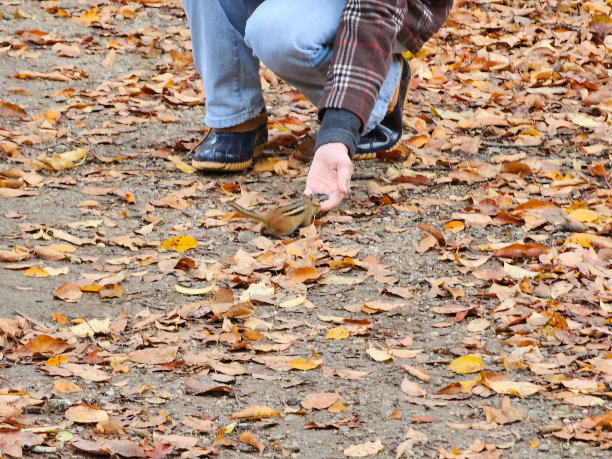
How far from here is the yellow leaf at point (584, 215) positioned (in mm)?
3160

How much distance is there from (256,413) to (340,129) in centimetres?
126

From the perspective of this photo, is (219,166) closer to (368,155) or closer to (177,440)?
(368,155)

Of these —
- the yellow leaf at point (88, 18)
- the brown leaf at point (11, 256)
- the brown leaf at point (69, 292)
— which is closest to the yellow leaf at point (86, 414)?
the brown leaf at point (69, 292)

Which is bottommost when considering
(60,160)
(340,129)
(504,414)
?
(60,160)

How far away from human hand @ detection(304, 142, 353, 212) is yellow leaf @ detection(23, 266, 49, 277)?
3.15 feet

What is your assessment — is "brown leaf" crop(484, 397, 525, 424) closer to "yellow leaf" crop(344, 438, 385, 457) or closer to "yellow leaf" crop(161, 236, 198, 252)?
"yellow leaf" crop(344, 438, 385, 457)

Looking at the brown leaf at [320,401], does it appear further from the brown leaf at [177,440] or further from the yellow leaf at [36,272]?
the yellow leaf at [36,272]

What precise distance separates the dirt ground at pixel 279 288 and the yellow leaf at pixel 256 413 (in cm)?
1

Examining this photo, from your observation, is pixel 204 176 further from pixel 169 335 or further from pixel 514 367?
pixel 514 367

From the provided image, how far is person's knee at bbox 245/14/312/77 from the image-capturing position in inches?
130

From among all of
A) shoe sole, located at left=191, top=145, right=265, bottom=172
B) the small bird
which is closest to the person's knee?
shoe sole, located at left=191, top=145, right=265, bottom=172

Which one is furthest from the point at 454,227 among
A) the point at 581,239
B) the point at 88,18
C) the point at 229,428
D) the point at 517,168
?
the point at 88,18

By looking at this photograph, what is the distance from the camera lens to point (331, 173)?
3.11 meters

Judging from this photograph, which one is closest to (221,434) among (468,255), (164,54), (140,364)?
(140,364)
